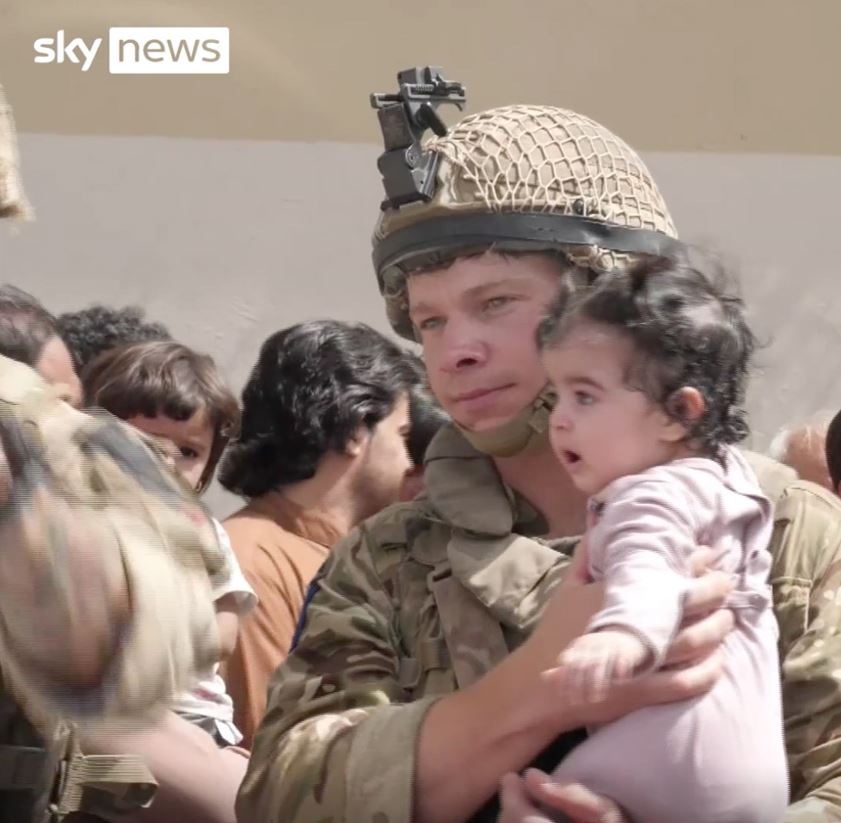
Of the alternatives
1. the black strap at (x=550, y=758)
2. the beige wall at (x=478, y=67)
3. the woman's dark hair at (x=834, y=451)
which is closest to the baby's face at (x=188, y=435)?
the woman's dark hair at (x=834, y=451)

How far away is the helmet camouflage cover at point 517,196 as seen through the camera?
97.3 inches

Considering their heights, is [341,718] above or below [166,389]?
below

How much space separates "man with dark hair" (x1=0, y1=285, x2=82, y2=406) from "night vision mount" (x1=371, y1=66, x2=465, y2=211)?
95 cm

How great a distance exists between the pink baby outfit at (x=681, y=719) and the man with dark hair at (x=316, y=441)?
168cm

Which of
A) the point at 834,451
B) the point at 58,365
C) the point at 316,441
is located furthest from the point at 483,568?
the point at 834,451

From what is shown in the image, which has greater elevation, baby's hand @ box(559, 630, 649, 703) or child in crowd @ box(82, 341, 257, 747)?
child in crowd @ box(82, 341, 257, 747)

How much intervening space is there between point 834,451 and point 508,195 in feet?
6.24

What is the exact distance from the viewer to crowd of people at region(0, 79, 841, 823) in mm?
1889

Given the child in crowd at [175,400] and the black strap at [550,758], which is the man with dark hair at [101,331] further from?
the black strap at [550,758]

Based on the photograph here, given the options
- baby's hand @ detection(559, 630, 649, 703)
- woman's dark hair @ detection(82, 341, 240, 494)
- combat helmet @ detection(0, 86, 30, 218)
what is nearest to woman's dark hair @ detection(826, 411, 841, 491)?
woman's dark hair @ detection(82, 341, 240, 494)

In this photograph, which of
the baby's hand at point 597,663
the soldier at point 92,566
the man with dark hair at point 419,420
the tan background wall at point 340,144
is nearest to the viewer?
the soldier at point 92,566

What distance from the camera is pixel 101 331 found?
185 inches

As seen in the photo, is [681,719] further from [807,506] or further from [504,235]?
[504,235]

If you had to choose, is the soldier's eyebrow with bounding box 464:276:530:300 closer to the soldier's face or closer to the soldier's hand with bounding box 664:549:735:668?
the soldier's face
